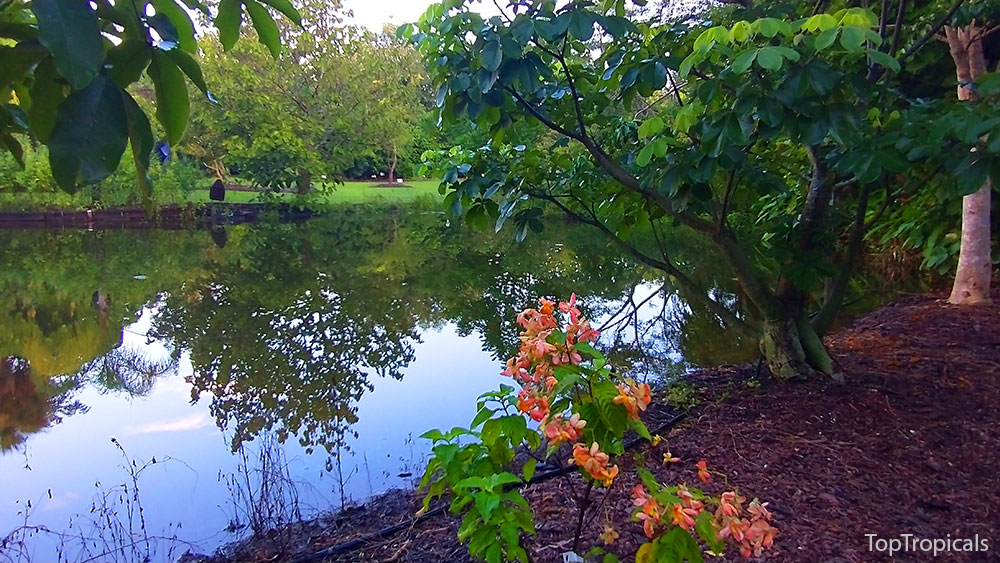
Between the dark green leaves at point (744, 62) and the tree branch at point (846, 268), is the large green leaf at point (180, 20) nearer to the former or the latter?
the dark green leaves at point (744, 62)

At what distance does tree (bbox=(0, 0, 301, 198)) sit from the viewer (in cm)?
71

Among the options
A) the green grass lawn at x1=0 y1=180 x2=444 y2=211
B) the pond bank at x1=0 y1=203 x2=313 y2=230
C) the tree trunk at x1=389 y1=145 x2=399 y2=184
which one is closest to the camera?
the green grass lawn at x1=0 y1=180 x2=444 y2=211

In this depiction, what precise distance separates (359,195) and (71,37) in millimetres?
24145

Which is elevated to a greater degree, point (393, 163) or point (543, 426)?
point (393, 163)

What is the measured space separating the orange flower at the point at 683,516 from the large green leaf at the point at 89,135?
3.77ft

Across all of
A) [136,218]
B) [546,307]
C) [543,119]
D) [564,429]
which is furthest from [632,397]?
[136,218]

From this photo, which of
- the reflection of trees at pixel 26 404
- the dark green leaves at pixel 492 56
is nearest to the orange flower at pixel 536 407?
the dark green leaves at pixel 492 56

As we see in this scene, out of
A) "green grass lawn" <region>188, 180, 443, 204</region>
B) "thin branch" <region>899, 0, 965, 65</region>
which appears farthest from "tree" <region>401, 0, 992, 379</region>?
"green grass lawn" <region>188, 180, 443, 204</region>

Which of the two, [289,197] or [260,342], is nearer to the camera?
[260,342]

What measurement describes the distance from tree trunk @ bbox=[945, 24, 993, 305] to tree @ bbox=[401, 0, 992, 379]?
1.59 metres

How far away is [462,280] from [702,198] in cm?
660

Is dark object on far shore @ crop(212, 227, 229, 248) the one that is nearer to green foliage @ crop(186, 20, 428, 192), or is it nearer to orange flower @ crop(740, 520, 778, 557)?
green foliage @ crop(186, 20, 428, 192)

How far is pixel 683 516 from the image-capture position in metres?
1.30

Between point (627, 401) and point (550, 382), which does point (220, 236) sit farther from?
point (627, 401)
